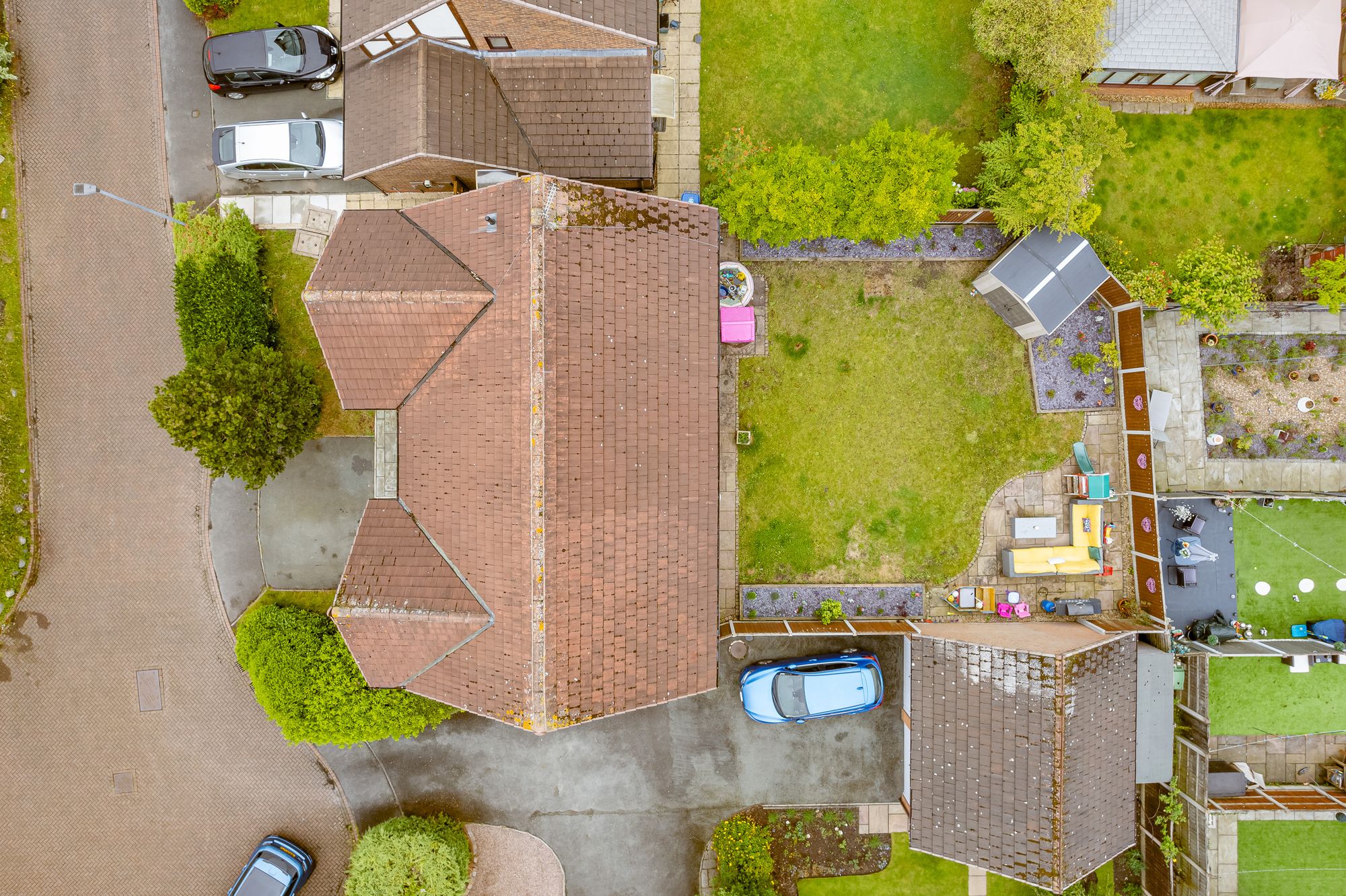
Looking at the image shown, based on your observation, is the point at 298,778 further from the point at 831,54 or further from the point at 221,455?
the point at 831,54

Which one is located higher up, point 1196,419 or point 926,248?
point 926,248

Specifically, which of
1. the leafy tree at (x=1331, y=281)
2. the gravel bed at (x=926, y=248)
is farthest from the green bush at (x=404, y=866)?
the leafy tree at (x=1331, y=281)

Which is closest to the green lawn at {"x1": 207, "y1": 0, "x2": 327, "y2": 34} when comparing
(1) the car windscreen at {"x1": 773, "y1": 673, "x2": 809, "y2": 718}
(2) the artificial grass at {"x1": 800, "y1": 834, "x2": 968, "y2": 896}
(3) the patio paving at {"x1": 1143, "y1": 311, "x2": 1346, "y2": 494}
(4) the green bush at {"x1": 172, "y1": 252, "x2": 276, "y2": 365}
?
(4) the green bush at {"x1": 172, "y1": 252, "x2": 276, "y2": 365}

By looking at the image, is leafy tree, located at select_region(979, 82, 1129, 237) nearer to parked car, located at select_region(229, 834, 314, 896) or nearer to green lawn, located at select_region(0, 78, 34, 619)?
parked car, located at select_region(229, 834, 314, 896)

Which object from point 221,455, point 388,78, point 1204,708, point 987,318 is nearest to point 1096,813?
point 1204,708

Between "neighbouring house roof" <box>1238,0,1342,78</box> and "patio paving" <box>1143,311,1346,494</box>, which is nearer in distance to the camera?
"neighbouring house roof" <box>1238,0,1342,78</box>

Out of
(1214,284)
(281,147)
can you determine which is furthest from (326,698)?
(1214,284)

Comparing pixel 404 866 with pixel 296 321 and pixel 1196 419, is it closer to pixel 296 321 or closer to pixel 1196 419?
pixel 296 321
